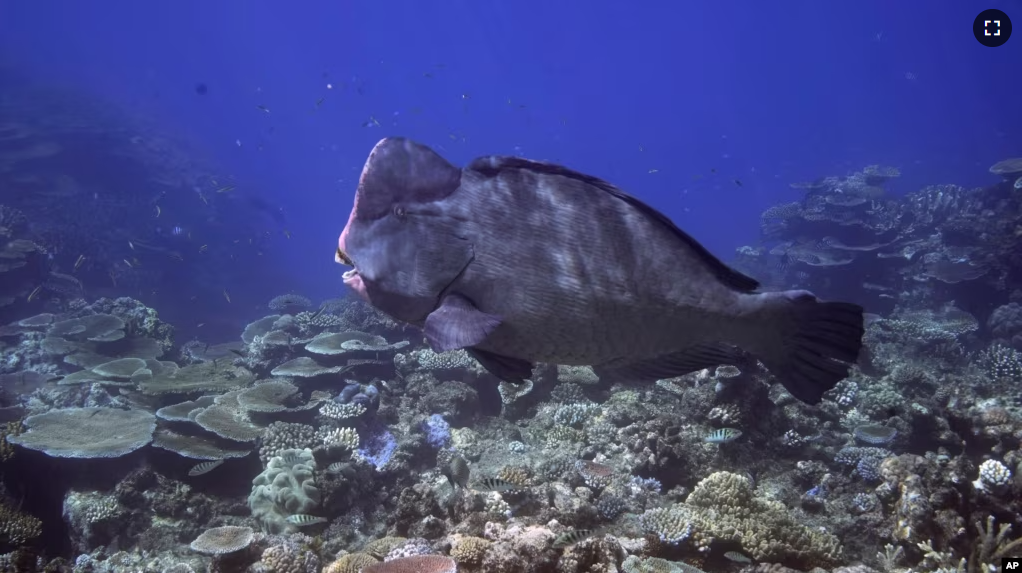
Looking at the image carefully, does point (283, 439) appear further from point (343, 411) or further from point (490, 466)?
point (490, 466)

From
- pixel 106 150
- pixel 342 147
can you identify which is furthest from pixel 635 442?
pixel 342 147

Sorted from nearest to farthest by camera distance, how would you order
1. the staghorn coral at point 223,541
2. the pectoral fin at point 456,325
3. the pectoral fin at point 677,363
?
the pectoral fin at point 456,325, the pectoral fin at point 677,363, the staghorn coral at point 223,541

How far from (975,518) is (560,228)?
5.87 metres

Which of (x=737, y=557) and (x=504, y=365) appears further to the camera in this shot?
(x=737, y=557)

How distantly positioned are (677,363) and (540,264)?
28.5 inches

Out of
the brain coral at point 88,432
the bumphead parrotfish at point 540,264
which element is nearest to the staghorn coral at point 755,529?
the bumphead parrotfish at point 540,264

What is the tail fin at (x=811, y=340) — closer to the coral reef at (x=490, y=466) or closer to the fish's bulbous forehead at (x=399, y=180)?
the fish's bulbous forehead at (x=399, y=180)

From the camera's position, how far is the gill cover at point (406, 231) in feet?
5.84

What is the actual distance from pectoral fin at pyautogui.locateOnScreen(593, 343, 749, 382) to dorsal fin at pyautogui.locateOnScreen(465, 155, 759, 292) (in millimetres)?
281

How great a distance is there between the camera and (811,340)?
193 cm

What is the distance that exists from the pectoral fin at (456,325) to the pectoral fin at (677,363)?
1.83 feet

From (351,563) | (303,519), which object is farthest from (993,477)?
(303,519)

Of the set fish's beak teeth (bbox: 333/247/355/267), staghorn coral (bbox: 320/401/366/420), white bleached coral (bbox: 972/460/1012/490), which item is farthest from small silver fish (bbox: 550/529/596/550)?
staghorn coral (bbox: 320/401/366/420)

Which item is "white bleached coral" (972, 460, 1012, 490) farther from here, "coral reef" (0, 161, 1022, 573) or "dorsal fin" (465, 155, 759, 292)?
"dorsal fin" (465, 155, 759, 292)
